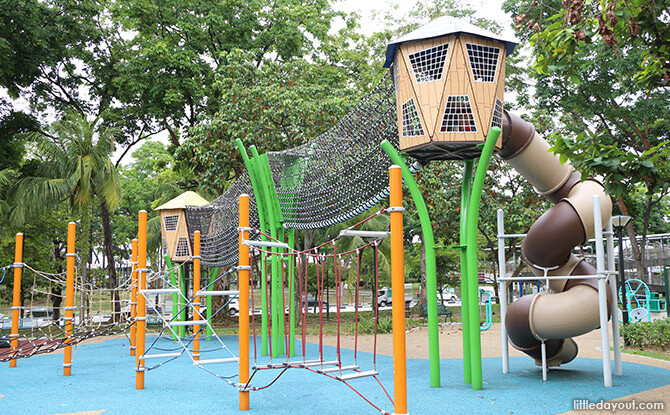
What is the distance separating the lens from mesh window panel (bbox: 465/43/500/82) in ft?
23.4

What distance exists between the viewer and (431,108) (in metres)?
7.03

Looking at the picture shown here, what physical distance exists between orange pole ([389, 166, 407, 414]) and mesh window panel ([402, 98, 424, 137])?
226 centimetres

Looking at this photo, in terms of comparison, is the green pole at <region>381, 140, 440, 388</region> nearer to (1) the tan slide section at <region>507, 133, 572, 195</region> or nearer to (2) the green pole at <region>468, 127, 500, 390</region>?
(2) the green pole at <region>468, 127, 500, 390</region>

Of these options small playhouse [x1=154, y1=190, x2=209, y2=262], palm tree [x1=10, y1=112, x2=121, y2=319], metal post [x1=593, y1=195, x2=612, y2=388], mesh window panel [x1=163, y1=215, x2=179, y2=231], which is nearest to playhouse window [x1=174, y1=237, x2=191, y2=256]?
small playhouse [x1=154, y1=190, x2=209, y2=262]

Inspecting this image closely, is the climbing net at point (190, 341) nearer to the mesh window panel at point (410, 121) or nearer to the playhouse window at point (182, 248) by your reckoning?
the playhouse window at point (182, 248)

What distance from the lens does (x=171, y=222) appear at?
1558 centimetres

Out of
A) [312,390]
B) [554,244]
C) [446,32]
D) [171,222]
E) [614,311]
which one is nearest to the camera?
[446,32]

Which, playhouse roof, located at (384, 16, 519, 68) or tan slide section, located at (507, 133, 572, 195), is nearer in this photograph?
playhouse roof, located at (384, 16, 519, 68)

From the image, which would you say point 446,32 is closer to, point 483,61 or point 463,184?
point 483,61

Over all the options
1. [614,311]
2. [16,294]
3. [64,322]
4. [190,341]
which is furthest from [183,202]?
[614,311]

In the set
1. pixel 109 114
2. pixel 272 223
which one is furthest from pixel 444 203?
pixel 109 114

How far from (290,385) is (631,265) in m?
32.9

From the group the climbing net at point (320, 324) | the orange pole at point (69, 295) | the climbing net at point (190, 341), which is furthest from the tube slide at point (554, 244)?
the orange pole at point (69, 295)

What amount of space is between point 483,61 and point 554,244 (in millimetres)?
2934
